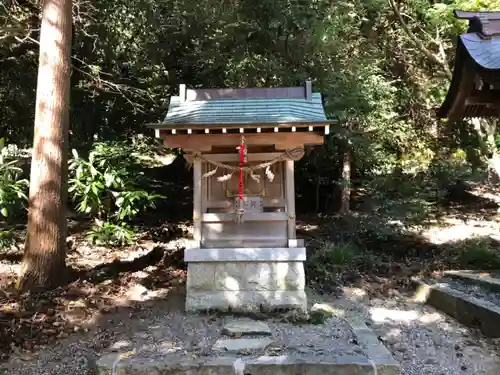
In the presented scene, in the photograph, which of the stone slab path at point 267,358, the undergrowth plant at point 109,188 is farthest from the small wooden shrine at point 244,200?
the undergrowth plant at point 109,188

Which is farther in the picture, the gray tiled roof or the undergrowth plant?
the undergrowth plant

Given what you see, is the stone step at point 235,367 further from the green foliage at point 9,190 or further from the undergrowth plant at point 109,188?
the undergrowth plant at point 109,188

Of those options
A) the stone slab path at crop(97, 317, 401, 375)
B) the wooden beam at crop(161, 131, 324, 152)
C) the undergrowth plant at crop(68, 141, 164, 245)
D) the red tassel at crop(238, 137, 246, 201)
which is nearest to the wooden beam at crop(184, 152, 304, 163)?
the wooden beam at crop(161, 131, 324, 152)

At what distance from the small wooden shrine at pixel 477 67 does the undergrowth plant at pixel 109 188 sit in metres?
5.28

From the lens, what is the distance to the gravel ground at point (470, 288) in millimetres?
5819

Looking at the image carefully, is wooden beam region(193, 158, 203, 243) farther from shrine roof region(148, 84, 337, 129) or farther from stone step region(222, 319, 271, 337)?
stone step region(222, 319, 271, 337)

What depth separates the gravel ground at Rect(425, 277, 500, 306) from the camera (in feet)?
19.1

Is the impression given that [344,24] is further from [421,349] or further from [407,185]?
[421,349]

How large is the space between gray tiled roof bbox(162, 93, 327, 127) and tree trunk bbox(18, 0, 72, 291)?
1540mm

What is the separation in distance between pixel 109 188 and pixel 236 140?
11.1 feet

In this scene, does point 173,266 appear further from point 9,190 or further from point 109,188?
point 9,190

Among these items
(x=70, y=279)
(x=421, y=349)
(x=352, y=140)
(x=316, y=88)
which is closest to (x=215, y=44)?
(x=316, y=88)

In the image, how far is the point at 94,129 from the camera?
35.4ft

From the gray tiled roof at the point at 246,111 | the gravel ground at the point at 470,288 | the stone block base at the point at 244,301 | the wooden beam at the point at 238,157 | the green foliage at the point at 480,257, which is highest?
the gray tiled roof at the point at 246,111
